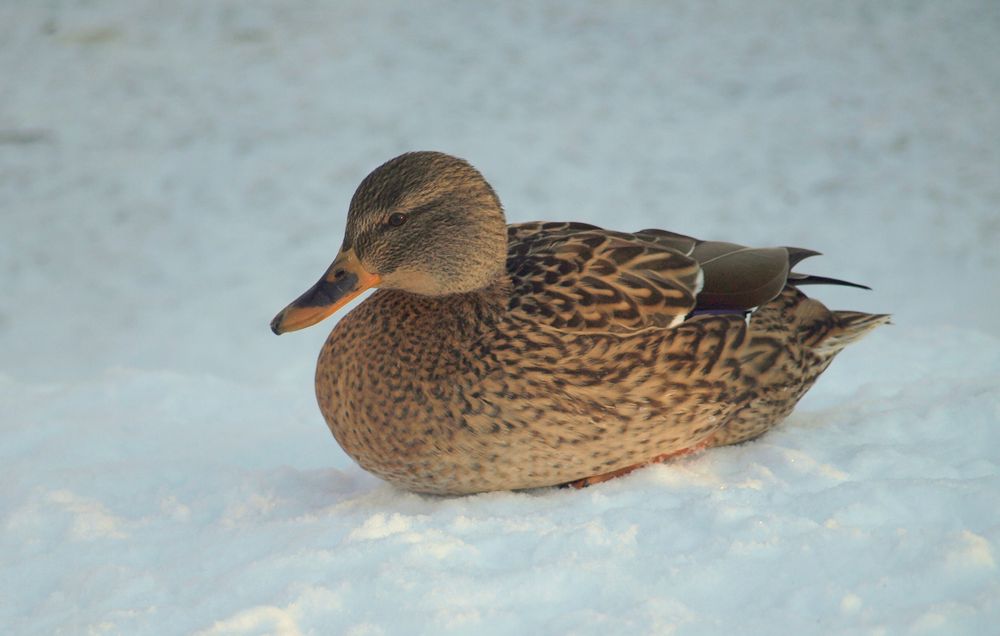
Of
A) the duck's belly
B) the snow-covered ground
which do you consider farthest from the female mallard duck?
the snow-covered ground

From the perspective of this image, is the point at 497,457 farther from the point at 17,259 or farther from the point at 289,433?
the point at 17,259

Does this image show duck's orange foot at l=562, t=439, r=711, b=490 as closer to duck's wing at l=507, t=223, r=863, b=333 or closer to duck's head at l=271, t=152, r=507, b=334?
duck's wing at l=507, t=223, r=863, b=333

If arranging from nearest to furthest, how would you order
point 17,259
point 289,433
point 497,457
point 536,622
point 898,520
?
point 536,622 < point 898,520 < point 497,457 < point 289,433 < point 17,259

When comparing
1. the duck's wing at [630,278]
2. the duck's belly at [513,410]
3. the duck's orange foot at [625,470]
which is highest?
the duck's wing at [630,278]

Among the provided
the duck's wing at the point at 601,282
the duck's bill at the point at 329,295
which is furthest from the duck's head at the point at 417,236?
the duck's wing at the point at 601,282

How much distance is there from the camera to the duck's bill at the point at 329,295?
3262mm

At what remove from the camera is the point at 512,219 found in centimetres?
697

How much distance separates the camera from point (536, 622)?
262cm

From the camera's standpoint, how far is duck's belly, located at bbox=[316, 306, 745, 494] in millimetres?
3291

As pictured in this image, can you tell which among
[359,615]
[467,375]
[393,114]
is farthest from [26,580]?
[393,114]

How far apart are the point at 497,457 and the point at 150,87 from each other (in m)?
5.96

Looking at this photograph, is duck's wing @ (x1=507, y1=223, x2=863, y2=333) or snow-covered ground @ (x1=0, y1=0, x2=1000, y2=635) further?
duck's wing @ (x1=507, y1=223, x2=863, y2=333)

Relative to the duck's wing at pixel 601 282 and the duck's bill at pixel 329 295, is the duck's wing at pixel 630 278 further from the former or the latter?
the duck's bill at pixel 329 295

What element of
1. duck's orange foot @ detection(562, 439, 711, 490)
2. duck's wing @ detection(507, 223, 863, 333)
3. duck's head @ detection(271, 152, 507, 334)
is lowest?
duck's orange foot @ detection(562, 439, 711, 490)
